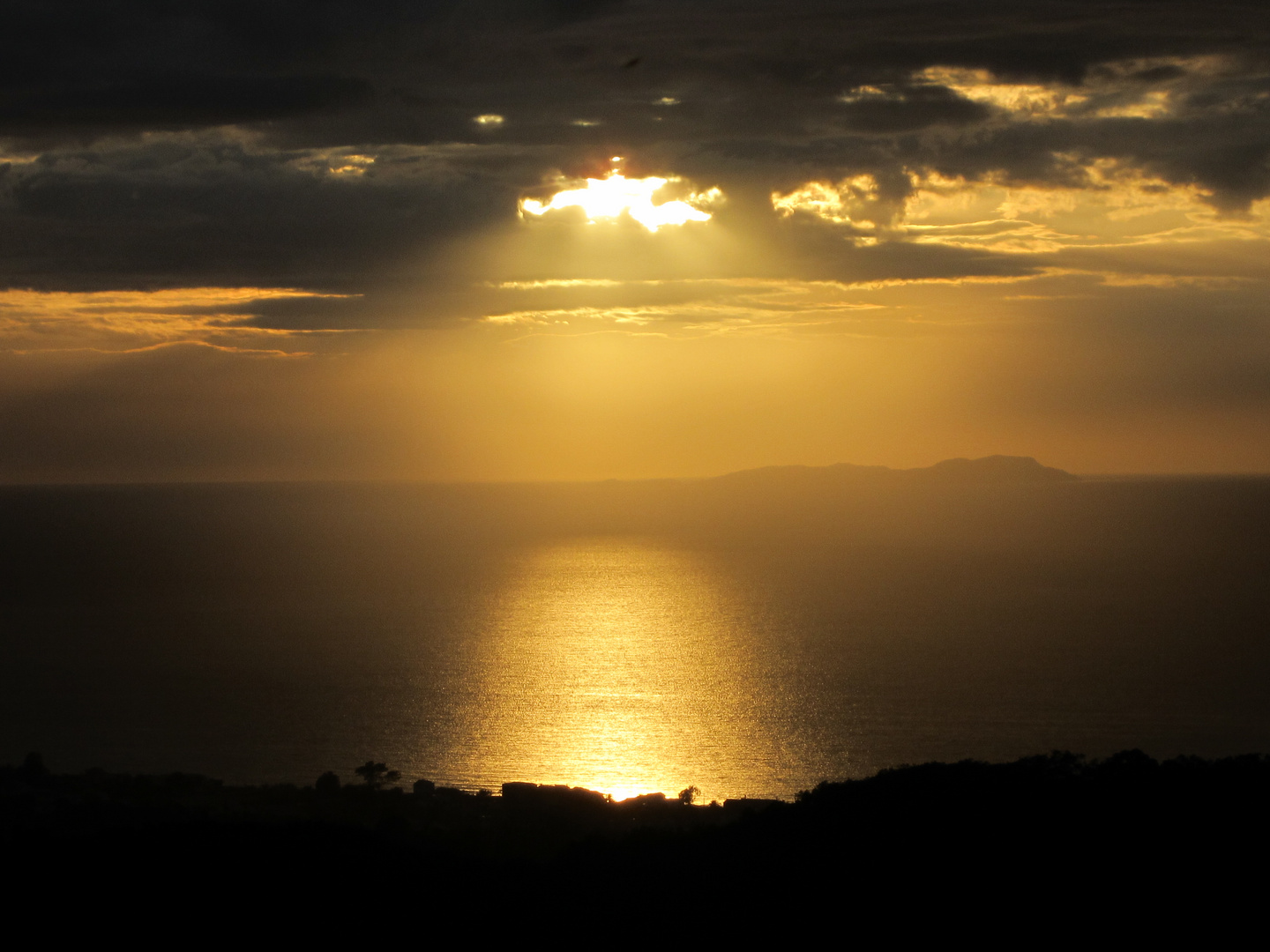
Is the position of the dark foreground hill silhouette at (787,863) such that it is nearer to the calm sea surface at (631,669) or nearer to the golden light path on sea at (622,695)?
the golden light path on sea at (622,695)

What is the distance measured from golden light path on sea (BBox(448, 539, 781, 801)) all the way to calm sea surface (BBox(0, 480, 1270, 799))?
0.32 m

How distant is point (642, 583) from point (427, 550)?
65.6m

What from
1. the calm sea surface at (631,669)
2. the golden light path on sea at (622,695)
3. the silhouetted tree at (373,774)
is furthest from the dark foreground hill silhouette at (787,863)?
the calm sea surface at (631,669)

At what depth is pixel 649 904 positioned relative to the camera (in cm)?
2130

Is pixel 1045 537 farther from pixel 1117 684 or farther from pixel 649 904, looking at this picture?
pixel 649 904

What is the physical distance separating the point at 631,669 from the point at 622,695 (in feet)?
31.9

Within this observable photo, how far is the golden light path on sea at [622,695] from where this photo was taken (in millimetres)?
56125

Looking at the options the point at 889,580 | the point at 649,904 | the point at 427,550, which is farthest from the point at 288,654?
the point at 427,550

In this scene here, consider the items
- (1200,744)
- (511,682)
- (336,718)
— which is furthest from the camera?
(511,682)

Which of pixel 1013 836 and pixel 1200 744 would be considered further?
pixel 1200 744

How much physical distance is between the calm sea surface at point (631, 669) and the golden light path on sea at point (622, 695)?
0.32 meters

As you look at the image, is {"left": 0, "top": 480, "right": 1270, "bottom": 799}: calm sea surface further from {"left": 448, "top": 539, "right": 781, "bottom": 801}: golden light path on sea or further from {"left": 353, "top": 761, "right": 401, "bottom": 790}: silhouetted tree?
{"left": 353, "top": 761, "right": 401, "bottom": 790}: silhouetted tree

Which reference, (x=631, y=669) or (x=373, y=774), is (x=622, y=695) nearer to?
(x=631, y=669)

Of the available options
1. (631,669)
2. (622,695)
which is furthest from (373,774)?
(631,669)
